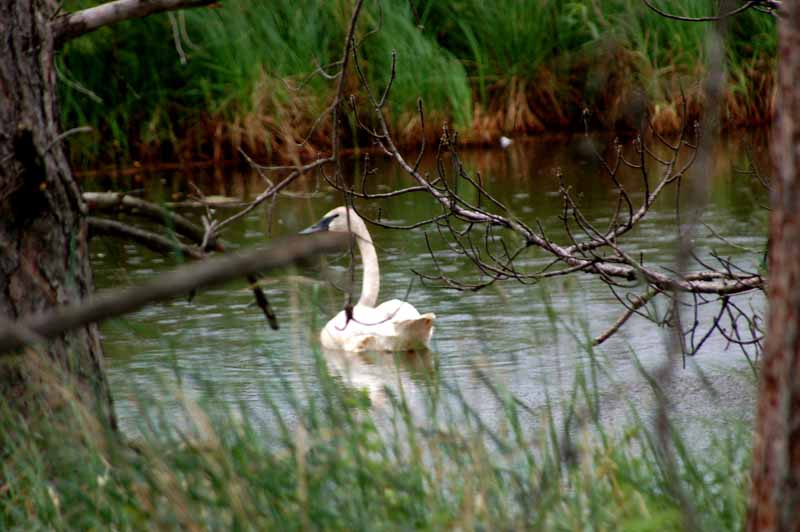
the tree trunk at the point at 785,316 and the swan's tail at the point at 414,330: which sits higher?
the tree trunk at the point at 785,316

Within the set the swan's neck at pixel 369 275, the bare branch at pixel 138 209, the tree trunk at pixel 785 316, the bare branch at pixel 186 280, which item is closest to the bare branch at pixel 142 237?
the bare branch at pixel 138 209

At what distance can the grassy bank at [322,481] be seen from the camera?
8.92 feet

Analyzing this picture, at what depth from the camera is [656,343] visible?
752 centimetres

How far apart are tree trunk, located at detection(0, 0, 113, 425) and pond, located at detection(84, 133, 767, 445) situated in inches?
6.0

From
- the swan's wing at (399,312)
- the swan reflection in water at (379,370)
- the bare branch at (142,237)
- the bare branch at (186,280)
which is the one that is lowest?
the swan reflection in water at (379,370)

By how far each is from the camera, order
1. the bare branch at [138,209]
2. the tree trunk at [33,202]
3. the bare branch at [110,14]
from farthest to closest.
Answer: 1. the bare branch at [110,14]
2. the bare branch at [138,209]
3. the tree trunk at [33,202]

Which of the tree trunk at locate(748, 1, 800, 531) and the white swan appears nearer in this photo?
the tree trunk at locate(748, 1, 800, 531)

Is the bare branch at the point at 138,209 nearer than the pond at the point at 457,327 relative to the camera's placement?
No

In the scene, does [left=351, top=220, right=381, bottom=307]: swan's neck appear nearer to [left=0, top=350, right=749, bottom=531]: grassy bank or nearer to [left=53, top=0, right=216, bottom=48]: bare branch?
[left=53, top=0, right=216, bottom=48]: bare branch

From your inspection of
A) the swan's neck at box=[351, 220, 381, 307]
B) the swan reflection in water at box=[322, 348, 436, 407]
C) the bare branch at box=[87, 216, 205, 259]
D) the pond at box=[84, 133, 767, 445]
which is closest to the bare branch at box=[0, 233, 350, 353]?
the pond at box=[84, 133, 767, 445]

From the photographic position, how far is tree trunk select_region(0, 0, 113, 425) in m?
3.69

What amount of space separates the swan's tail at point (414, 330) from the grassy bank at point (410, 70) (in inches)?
287

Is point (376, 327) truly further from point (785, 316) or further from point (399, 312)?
point (785, 316)

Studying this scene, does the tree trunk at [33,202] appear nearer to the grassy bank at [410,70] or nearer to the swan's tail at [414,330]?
the swan's tail at [414,330]
